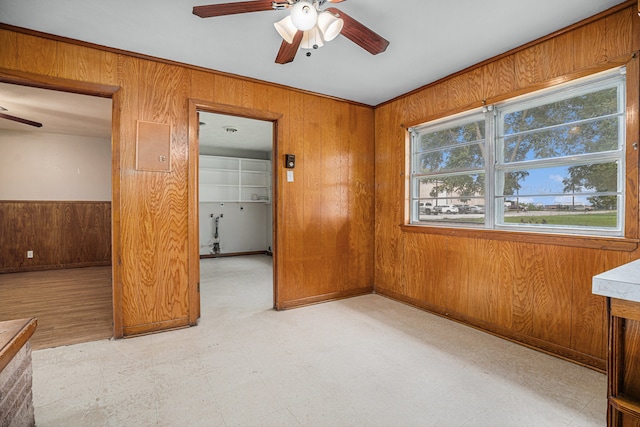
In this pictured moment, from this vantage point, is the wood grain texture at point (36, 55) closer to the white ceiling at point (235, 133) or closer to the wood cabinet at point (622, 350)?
the white ceiling at point (235, 133)

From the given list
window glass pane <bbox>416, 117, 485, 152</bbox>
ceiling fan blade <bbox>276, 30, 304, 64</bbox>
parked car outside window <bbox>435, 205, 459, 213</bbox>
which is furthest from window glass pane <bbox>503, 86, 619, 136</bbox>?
ceiling fan blade <bbox>276, 30, 304, 64</bbox>

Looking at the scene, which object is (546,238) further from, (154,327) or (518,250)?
(154,327)

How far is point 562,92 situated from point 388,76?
1530 millimetres

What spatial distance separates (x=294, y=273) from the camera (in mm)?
3568

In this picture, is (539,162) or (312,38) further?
(539,162)

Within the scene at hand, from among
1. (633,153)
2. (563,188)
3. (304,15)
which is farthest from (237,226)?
(633,153)

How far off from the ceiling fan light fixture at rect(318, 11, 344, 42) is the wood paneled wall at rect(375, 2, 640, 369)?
179 centimetres

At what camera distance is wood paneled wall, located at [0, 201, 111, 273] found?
5270 mm

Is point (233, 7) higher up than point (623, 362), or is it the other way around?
point (233, 7)

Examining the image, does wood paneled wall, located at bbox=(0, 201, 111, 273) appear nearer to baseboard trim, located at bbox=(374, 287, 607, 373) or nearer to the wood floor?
the wood floor

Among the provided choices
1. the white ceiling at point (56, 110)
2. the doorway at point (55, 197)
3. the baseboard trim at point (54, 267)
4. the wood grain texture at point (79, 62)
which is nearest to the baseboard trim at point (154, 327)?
the doorway at point (55, 197)

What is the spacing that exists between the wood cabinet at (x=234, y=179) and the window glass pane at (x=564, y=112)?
5606 millimetres

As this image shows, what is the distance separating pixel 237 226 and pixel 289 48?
18.4ft

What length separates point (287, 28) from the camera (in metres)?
1.92
